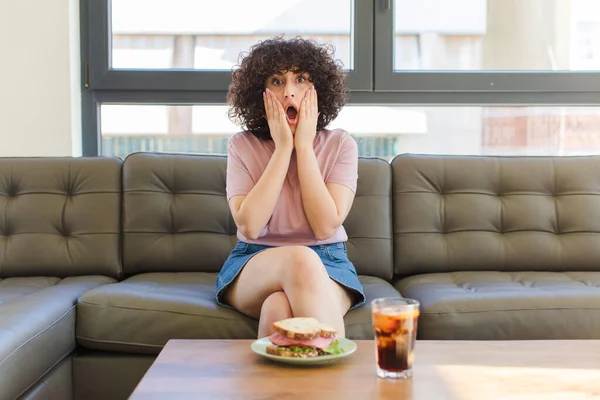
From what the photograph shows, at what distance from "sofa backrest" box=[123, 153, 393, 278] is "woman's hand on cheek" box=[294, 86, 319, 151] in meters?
0.47

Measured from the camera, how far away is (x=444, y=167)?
263 centimetres

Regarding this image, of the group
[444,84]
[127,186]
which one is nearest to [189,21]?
[127,186]

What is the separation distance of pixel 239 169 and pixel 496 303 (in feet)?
2.69

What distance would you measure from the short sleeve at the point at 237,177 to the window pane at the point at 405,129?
3.18ft

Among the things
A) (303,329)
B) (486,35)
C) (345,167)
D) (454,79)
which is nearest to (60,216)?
(345,167)

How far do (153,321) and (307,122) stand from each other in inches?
28.1

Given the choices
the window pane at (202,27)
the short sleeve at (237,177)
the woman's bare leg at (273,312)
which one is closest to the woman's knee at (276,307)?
the woman's bare leg at (273,312)

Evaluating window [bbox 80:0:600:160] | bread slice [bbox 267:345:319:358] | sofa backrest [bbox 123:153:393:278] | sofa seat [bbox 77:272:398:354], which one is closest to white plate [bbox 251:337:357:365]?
bread slice [bbox 267:345:319:358]

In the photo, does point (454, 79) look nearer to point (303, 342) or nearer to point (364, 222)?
point (364, 222)

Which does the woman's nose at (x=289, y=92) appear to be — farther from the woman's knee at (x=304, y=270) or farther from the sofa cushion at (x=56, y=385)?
the sofa cushion at (x=56, y=385)

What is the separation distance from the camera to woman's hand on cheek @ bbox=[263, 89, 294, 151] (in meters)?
2.09

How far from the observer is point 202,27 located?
3.10m

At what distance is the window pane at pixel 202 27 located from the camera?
3090 mm

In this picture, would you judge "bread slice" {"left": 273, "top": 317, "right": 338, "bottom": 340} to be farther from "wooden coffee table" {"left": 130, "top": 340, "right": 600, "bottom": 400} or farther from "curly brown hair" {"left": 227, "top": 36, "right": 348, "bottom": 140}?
"curly brown hair" {"left": 227, "top": 36, "right": 348, "bottom": 140}
